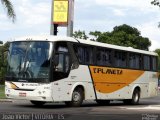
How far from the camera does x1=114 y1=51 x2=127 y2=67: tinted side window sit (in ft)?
99.3

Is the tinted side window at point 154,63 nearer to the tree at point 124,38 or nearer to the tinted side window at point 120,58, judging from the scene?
the tinted side window at point 120,58

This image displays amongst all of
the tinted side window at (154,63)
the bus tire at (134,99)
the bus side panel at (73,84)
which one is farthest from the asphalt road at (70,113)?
the tinted side window at (154,63)

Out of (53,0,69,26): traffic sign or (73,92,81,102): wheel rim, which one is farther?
(53,0,69,26): traffic sign

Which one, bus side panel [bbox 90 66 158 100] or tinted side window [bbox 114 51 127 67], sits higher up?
tinted side window [bbox 114 51 127 67]

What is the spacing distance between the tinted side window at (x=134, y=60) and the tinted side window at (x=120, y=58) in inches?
27.4

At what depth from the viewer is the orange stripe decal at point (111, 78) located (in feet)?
93.6

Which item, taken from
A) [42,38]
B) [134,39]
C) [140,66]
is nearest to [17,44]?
[42,38]

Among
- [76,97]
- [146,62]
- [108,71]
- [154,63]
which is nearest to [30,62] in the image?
[76,97]

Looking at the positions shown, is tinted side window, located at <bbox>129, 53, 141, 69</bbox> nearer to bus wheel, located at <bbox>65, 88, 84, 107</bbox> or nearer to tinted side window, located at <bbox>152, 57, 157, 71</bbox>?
tinted side window, located at <bbox>152, 57, 157, 71</bbox>

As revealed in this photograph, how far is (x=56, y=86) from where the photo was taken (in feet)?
83.0

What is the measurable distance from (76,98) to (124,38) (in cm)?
7589

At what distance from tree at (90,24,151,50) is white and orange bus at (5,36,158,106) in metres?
58.3

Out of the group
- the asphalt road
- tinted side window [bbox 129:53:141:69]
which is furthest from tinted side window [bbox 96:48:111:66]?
the asphalt road

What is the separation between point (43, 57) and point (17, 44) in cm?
178
